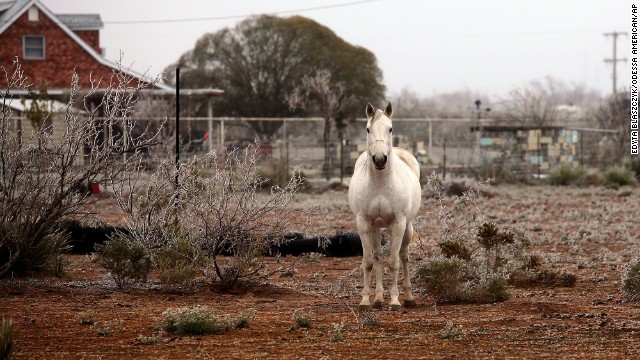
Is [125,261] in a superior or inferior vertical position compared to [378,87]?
inferior

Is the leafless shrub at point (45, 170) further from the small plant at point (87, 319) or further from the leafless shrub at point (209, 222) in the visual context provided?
the small plant at point (87, 319)

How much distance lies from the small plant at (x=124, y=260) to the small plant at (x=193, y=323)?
2.81m

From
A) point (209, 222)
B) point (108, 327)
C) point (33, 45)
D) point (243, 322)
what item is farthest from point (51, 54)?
point (243, 322)

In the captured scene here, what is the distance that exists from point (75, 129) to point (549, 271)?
20.9 ft

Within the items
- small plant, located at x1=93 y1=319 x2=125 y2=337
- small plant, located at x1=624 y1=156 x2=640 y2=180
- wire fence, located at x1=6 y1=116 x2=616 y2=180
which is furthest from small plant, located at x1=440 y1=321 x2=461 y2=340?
small plant, located at x1=624 y1=156 x2=640 y2=180

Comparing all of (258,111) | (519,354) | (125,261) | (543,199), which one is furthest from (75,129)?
(258,111)

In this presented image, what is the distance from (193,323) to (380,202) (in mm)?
2923

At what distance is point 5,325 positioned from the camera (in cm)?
795

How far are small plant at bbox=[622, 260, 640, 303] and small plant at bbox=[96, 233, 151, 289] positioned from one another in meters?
5.65

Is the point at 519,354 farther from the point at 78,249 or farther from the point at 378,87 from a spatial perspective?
the point at 378,87

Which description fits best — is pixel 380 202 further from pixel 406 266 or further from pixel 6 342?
pixel 6 342

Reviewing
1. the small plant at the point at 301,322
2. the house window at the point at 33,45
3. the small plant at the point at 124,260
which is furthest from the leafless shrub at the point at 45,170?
the house window at the point at 33,45

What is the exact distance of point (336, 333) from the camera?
8.81 metres

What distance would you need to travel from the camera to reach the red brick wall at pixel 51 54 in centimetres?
4459
